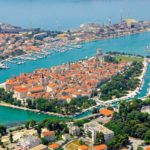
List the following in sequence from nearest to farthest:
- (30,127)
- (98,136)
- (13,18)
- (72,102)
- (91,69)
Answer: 1. (98,136)
2. (30,127)
3. (72,102)
4. (91,69)
5. (13,18)

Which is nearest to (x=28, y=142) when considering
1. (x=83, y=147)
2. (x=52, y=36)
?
(x=83, y=147)

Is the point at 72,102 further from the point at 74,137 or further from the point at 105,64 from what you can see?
the point at 105,64

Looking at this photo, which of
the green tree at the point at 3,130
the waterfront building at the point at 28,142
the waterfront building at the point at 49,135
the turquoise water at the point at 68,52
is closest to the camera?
the waterfront building at the point at 28,142

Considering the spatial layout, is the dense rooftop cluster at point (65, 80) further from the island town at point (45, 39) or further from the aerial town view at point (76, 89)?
the island town at point (45, 39)

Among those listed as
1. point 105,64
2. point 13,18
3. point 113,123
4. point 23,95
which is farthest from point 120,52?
point 13,18

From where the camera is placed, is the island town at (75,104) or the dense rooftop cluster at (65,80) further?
the dense rooftop cluster at (65,80)

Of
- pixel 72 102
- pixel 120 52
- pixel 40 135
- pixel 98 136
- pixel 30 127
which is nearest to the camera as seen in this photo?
pixel 98 136

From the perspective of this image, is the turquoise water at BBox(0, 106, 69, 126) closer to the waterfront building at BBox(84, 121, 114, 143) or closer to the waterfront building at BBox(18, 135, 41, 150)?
the waterfront building at BBox(84, 121, 114, 143)

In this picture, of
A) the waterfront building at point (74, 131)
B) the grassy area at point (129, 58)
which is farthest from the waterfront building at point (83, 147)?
the grassy area at point (129, 58)
